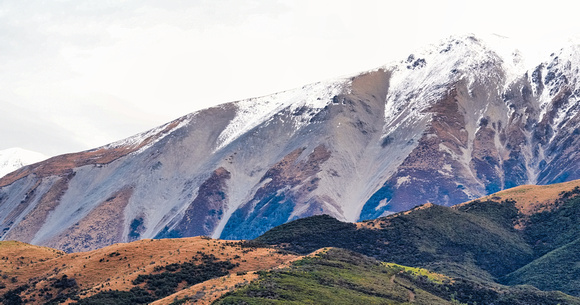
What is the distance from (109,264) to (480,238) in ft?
230

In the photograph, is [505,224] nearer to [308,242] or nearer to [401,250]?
[401,250]

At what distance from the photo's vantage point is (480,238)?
12538cm

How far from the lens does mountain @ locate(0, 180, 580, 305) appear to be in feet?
236

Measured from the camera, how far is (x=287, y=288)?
221 feet

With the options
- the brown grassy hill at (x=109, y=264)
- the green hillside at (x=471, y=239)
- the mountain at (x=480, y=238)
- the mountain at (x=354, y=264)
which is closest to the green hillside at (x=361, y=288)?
the mountain at (x=354, y=264)

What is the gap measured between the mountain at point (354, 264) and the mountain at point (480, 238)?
211 mm

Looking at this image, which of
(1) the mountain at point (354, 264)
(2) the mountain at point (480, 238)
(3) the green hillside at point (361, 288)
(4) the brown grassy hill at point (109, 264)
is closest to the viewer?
(3) the green hillside at point (361, 288)

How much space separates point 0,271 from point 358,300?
1905 inches

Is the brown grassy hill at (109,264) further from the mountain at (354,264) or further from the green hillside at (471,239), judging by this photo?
the green hillside at (471,239)

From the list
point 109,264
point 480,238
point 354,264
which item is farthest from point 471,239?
point 109,264

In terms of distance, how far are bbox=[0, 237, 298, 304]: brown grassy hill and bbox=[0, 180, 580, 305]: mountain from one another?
160 millimetres

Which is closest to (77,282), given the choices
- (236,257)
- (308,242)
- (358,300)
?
(236,257)

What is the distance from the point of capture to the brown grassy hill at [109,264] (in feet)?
257

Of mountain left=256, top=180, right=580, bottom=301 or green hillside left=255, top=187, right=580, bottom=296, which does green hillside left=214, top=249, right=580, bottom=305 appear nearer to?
mountain left=256, top=180, right=580, bottom=301
